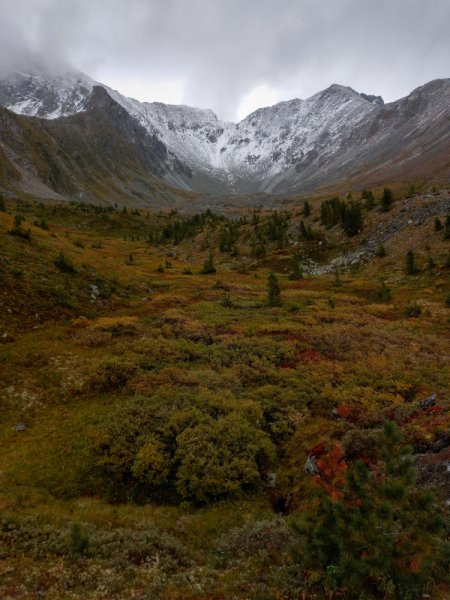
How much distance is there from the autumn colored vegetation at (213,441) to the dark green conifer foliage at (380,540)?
37 millimetres

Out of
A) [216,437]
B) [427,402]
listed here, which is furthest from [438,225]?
[216,437]

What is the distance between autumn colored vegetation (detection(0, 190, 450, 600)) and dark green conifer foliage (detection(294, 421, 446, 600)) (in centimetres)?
4

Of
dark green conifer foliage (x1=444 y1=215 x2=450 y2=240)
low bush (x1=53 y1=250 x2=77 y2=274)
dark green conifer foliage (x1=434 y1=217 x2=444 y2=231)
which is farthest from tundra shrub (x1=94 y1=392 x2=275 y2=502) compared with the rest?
dark green conifer foliage (x1=434 y1=217 x2=444 y2=231)

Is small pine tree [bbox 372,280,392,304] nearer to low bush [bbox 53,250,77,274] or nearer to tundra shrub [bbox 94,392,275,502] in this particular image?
tundra shrub [bbox 94,392,275,502]

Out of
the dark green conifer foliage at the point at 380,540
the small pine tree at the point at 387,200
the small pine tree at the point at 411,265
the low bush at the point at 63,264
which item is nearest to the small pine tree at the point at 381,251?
the small pine tree at the point at 411,265

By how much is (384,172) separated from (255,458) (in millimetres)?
173225

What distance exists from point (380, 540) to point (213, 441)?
725cm

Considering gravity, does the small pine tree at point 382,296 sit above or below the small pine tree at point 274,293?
below

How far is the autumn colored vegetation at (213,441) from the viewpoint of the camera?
20.0 ft

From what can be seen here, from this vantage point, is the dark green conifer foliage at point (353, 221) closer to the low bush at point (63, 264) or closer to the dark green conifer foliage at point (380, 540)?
the low bush at point (63, 264)

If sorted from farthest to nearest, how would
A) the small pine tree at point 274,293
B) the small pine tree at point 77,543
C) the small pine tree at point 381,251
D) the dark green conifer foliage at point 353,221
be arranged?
the dark green conifer foliage at point 353,221 < the small pine tree at point 381,251 < the small pine tree at point 274,293 < the small pine tree at point 77,543

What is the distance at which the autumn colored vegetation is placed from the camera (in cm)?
609

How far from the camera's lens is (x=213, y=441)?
38.5 ft

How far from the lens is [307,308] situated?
30547 millimetres
